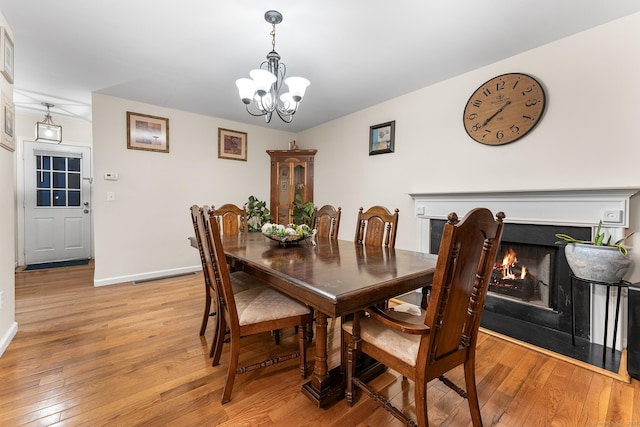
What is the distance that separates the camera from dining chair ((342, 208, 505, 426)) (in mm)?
949

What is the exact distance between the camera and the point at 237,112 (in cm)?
390

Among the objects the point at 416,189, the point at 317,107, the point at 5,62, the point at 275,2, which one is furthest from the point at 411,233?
the point at 5,62

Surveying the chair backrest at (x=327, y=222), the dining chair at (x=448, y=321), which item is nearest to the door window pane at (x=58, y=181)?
the chair backrest at (x=327, y=222)

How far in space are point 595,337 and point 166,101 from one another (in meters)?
4.82

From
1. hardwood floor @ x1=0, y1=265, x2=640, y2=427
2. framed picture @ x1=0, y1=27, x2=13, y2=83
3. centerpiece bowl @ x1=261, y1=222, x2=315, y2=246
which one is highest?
framed picture @ x1=0, y1=27, x2=13, y2=83

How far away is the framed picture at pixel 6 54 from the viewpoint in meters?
1.83

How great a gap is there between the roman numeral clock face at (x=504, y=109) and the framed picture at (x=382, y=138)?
2.85 ft

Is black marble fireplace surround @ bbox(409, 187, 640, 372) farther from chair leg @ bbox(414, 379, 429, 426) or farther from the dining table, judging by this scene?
chair leg @ bbox(414, 379, 429, 426)

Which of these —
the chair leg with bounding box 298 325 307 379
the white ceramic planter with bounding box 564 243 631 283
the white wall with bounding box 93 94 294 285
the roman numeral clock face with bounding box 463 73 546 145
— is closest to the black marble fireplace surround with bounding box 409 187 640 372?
the white ceramic planter with bounding box 564 243 631 283

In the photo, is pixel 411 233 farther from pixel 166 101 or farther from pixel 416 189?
pixel 166 101

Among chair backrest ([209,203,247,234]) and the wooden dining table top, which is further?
chair backrest ([209,203,247,234])

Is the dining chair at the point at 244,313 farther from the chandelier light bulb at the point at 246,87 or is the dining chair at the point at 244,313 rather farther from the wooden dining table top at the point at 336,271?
the chandelier light bulb at the point at 246,87

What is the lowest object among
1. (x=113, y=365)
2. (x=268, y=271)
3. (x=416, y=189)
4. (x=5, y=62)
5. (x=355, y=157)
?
(x=113, y=365)

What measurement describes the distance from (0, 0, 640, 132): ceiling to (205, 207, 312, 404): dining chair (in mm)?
1566
